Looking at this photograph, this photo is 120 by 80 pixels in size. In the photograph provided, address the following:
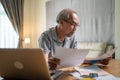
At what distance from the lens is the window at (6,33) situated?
4910 millimetres

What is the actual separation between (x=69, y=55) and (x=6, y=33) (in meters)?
4.06

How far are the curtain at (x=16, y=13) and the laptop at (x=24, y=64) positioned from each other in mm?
4155

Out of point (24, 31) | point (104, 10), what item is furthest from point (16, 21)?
point (104, 10)

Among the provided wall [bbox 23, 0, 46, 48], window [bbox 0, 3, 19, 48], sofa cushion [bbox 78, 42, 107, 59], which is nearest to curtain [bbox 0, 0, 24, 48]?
window [bbox 0, 3, 19, 48]

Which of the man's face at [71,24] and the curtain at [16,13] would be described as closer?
the man's face at [71,24]

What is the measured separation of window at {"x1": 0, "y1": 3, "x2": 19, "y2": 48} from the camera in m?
4.91

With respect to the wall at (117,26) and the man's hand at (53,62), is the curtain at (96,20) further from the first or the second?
the man's hand at (53,62)

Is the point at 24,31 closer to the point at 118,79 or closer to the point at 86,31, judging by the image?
the point at 86,31

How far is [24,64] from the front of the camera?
918 mm

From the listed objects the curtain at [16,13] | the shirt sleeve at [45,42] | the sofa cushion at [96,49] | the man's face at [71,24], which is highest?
the curtain at [16,13]

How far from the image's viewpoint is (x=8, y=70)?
1.00 meters

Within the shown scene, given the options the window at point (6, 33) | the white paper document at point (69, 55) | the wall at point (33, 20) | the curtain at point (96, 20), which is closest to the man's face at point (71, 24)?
the white paper document at point (69, 55)

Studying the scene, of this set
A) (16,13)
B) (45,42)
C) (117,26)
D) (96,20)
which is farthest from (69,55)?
(16,13)

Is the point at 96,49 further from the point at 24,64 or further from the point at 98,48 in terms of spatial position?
the point at 24,64
